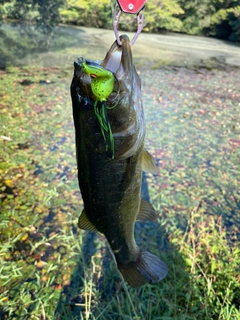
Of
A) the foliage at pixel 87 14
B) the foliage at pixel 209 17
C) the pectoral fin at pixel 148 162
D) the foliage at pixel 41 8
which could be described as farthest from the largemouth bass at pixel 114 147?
the foliage at pixel 209 17

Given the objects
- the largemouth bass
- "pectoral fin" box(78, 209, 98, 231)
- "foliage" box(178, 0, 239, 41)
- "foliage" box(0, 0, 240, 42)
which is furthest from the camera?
"foliage" box(178, 0, 239, 41)

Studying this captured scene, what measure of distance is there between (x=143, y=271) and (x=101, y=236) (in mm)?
1790

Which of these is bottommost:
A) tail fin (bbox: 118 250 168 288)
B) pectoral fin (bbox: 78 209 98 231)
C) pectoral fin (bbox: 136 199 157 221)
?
tail fin (bbox: 118 250 168 288)

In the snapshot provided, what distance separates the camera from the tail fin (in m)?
1.76

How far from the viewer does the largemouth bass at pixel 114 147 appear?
1135mm

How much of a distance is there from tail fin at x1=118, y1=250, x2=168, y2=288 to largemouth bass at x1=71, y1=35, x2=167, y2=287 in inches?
6.6

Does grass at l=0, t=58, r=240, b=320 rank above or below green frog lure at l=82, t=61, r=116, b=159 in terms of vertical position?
below

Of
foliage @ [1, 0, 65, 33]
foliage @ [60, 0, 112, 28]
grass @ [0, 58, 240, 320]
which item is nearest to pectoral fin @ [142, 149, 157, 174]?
grass @ [0, 58, 240, 320]

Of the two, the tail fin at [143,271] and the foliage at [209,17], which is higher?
the foliage at [209,17]

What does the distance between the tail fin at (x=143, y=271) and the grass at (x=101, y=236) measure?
2.25ft

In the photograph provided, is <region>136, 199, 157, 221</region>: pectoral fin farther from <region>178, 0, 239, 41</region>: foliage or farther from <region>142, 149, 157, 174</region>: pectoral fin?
<region>178, 0, 239, 41</region>: foliage

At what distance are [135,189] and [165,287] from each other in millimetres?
1680

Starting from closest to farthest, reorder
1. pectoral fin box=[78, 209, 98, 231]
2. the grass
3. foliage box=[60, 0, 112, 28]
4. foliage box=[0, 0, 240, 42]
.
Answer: pectoral fin box=[78, 209, 98, 231] → the grass → foliage box=[60, 0, 112, 28] → foliage box=[0, 0, 240, 42]

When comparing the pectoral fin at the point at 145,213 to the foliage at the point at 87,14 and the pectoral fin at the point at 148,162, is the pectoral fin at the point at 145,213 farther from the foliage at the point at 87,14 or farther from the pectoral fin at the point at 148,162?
the foliage at the point at 87,14
